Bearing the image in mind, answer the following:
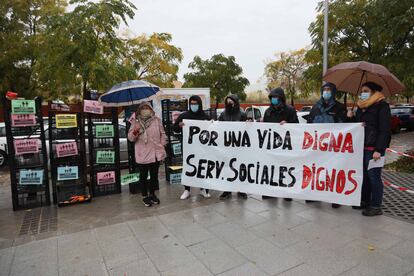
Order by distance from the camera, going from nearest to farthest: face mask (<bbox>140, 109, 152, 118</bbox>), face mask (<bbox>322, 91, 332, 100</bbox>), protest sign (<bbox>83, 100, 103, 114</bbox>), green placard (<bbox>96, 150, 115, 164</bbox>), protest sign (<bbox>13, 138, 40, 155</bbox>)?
face mask (<bbox>322, 91, 332, 100</bbox>), protest sign (<bbox>13, 138, 40, 155</bbox>), face mask (<bbox>140, 109, 152, 118</bbox>), protest sign (<bbox>83, 100, 103, 114</bbox>), green placard (<bbox>96, 150, 115, 164</bbox>)

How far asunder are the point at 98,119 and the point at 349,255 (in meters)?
4.45

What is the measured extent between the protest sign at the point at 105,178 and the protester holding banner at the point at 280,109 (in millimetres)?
3089

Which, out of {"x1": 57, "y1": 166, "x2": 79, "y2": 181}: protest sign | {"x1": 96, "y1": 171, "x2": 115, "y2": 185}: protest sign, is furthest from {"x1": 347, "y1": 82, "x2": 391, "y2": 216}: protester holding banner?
{"x1": 57, "y1": 166, "x2": 79, "y2": 181}: protest sign

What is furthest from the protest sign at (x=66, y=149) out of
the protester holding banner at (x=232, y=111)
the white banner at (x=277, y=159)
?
the protester holding banner at (x=232, y=111)

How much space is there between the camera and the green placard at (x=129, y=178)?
5.53m

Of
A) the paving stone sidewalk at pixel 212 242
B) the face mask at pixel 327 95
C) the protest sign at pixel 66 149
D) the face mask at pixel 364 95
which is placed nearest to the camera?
the paving stone sidewalk at pixel 212 242

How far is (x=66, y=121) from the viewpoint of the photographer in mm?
4977

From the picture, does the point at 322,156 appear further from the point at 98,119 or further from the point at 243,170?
the point at 98,119

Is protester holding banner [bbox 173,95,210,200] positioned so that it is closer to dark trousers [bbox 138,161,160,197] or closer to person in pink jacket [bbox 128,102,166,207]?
person in pink jacket [bbox 128,102,166,207]

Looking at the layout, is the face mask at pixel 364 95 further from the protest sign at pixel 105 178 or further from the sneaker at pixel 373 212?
the protest sign at pixel 105 178

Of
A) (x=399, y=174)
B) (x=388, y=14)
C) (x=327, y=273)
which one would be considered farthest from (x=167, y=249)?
(x=388, y=14)

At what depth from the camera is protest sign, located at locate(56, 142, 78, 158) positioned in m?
4.99

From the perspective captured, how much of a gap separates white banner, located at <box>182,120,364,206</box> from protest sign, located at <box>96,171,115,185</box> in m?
1.46

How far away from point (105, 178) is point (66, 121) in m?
1.27
